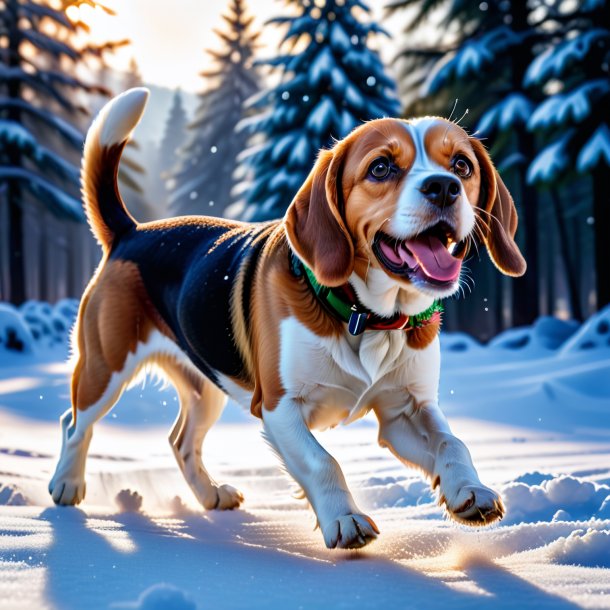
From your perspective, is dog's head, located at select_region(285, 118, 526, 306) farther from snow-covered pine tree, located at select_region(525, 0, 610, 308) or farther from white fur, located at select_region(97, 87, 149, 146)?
snow-covered pine tree, located at select_region(525, 0, 610, 308)

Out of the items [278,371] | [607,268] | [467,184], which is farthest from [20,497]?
[607,268]

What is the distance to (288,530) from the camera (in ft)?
12.2

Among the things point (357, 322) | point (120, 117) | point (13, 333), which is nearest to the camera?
point (357, 322)

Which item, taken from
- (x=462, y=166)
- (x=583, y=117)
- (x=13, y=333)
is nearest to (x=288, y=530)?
(x=462, y=166)

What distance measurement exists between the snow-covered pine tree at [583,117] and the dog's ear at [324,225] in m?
11.0

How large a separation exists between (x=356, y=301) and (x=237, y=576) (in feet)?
3.84

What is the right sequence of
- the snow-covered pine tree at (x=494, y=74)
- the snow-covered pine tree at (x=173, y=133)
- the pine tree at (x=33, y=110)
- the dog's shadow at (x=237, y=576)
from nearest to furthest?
the dog's shadow at (x=237, y=576)
the snow-covered pine tree at (x=494, y=74)
the pine tree at (x=33, y=110)
the snow-covered pine tree at (x=173, y=133)

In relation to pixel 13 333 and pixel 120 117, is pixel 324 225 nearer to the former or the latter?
pixel 120 117

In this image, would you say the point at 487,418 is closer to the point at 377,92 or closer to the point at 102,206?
the point at 102,206

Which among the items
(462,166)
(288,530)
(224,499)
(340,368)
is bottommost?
(224,499)

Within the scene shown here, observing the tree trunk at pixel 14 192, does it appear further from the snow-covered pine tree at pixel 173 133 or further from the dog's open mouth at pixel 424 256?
the snow-covered pine tree at pixel 173 133

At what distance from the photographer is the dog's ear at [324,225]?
127 inches

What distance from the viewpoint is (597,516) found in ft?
11.9

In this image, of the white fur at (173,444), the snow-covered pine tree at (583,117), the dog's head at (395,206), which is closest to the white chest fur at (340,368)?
the dog's head at (395,206)
